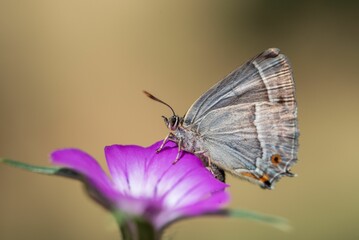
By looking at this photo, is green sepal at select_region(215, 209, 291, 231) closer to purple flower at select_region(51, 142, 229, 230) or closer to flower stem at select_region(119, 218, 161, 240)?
purple flower at select_region(51, 142, 229, 230)

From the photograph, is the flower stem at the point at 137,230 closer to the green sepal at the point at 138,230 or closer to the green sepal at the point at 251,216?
the green sepal at the point at 138,230

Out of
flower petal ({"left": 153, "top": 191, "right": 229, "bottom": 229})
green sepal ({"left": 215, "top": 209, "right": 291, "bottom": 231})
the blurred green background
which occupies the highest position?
green sepal ({"left": 215, "top": 209, "right": 291, "bottom": 231})

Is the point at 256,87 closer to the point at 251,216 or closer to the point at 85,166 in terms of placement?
the point at 85,166

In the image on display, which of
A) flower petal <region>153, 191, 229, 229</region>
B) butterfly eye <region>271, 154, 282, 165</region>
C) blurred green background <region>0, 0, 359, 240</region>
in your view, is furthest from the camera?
blurred green background <region>0, 0, 359, 240</region>

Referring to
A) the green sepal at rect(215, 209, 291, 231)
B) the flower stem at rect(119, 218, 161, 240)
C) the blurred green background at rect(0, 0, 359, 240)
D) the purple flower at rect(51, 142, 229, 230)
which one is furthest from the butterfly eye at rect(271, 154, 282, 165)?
the blurred green background at rect(0, 0, 359, 240)

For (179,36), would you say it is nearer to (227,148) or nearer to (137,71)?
(137,71)

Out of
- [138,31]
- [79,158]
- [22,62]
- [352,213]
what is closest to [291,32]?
[138,31]

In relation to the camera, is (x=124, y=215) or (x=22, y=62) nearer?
(x=124, y=215)

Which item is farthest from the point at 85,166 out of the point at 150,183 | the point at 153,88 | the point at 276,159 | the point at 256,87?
the point at 153,88
